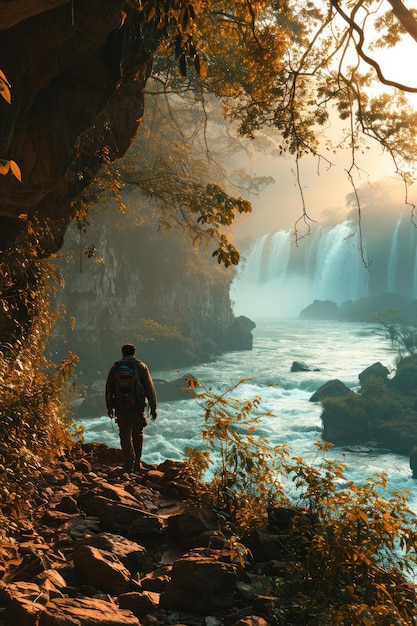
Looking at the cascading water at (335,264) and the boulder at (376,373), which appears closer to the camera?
the boulder at (376,373)

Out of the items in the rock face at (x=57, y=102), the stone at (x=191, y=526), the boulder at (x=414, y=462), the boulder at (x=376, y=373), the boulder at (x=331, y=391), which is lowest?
the boulder at (x=414, y=462)

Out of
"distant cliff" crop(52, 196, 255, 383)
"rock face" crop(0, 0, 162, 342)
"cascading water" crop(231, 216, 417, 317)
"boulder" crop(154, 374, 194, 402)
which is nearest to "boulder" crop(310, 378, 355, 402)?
"boulder" crop(154, 374, 194, 402)

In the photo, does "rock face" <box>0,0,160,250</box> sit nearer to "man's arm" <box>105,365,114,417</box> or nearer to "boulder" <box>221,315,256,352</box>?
"man's arm" <box>105,365,114,417</box>

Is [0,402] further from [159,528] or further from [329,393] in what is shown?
[329,393]

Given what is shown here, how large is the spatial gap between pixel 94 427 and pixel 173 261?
1616 cm

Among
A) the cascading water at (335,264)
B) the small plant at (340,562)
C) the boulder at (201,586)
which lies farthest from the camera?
the cascading water at (335,264)

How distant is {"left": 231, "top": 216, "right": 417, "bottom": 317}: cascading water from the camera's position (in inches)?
2074

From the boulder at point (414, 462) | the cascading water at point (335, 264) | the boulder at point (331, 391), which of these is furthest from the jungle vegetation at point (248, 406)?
the cascading water at point (335, 264)

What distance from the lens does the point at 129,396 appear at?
6281 mm

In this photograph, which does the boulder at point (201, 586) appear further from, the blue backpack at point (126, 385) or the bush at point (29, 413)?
the blue backpack at point (126, 385)

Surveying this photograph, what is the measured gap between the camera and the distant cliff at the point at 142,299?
28094 mm

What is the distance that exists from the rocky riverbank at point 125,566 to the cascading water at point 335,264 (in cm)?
4655

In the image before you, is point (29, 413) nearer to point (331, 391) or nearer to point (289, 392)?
point (331, 391)

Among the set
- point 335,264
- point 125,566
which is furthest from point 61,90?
point 335,264
